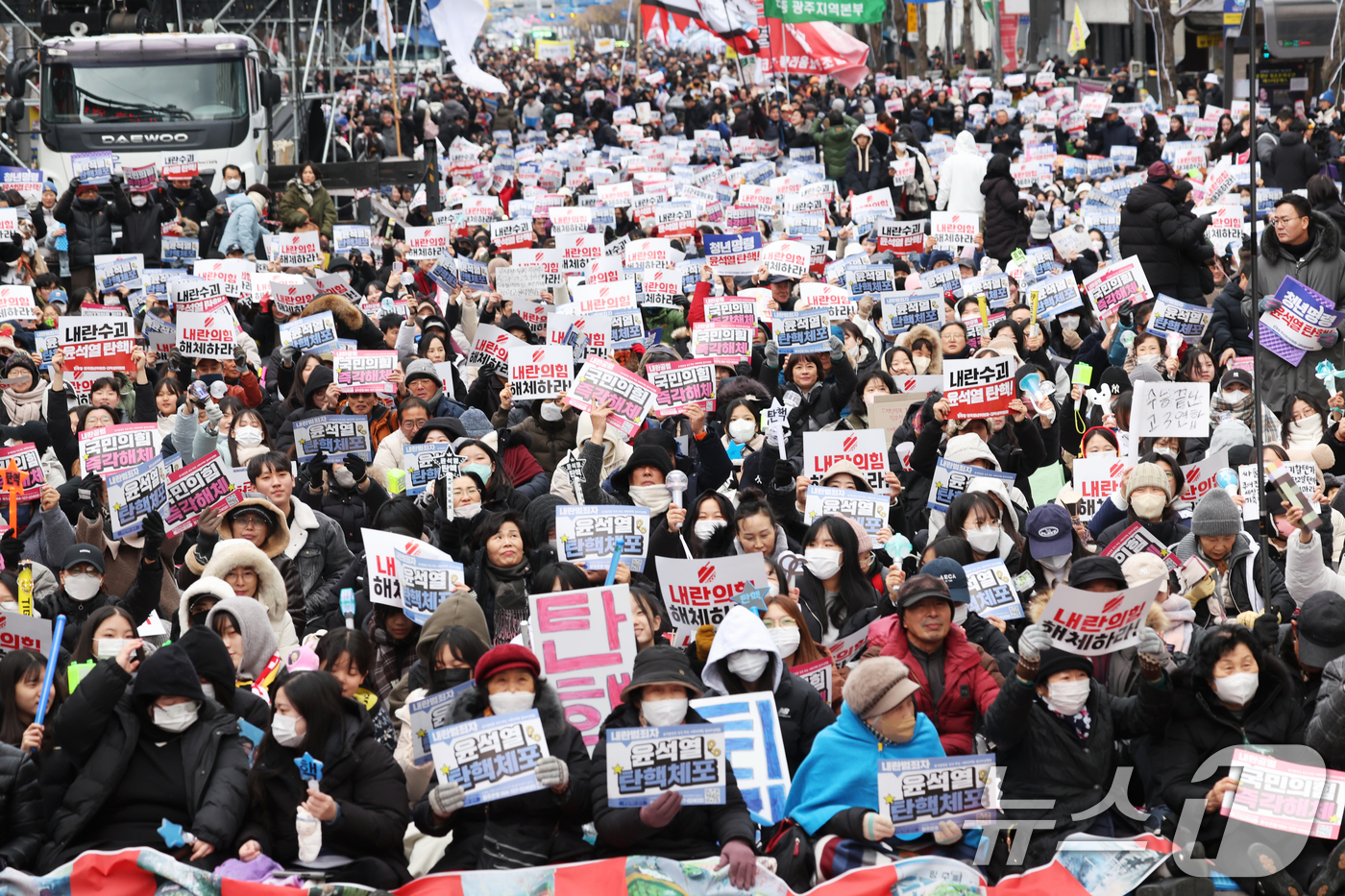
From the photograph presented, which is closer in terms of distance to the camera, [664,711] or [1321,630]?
[664,711]

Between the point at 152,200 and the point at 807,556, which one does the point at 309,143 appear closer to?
the point at 152,200

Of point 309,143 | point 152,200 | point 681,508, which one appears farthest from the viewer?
point 309,143

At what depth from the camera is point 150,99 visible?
2056 centimetres

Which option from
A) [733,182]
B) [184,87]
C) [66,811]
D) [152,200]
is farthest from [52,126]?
[66,811]

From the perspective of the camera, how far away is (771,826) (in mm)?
5297

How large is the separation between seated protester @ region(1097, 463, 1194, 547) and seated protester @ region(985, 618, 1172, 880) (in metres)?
2.12

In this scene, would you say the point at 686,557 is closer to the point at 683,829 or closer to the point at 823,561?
the point at 823,561

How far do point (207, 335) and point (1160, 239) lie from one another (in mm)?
6804

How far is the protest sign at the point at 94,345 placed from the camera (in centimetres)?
1033

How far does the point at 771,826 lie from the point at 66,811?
2114mm

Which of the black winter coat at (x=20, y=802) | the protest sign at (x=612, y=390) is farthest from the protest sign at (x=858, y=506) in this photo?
the black winter coat at (x=20, y=802)

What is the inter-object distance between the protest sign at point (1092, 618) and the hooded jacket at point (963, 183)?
42.9ft

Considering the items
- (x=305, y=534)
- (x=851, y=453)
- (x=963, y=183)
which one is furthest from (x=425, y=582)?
(x=963, y=183)

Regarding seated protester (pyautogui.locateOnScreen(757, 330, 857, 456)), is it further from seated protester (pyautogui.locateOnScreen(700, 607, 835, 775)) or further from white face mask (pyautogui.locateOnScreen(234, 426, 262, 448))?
seated protester (pyautogui.locateOnScreen(700, 607, 835, 775))
